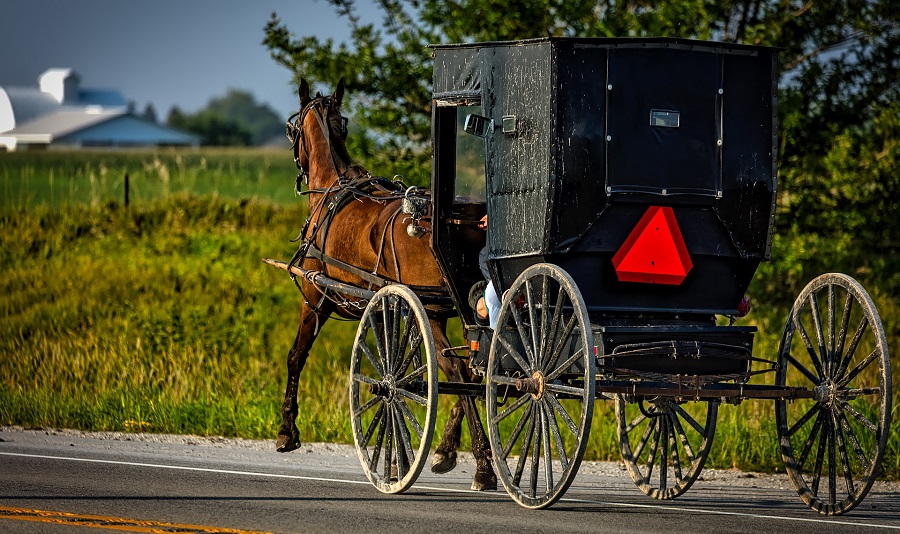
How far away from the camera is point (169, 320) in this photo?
18.1 metres

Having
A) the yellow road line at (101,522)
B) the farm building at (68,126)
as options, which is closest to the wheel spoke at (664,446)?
the yellow road line at (101,522)

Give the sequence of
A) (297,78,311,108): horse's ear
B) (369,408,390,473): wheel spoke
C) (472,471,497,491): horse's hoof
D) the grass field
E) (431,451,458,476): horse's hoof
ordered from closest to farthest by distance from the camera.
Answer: (369,408,390,473): wheel spoke → (472,471,497,491): horse's hoof → (431,451,458,476): horse's hoof → (297,78,311,108): horse's ear → the grass field

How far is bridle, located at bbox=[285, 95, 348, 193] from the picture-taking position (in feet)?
38.4

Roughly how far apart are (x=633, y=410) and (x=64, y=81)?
12288 centimetres

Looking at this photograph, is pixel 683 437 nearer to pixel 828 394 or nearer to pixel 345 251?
pixel 828 394

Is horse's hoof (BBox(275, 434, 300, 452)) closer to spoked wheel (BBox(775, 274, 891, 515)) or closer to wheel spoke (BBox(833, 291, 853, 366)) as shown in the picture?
spoked wheel (BBox(775, 274, 891, 515))

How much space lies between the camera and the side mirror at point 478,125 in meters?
8.55

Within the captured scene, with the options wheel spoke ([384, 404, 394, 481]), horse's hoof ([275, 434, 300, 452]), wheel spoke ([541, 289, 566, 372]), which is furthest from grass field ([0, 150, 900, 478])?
wheel spoke ([541, 289, 566, 372])

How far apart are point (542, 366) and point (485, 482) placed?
65.3 inches

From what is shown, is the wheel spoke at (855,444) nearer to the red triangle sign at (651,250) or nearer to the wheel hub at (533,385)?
the red triangle sign at (651,250)

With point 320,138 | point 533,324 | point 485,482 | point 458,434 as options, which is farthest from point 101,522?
point 320,138

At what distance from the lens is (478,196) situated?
9.45m

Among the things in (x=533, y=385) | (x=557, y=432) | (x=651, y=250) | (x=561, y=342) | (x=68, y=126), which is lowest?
(x=557, y=432)

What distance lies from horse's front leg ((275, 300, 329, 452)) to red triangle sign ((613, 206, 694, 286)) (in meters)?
3.85
